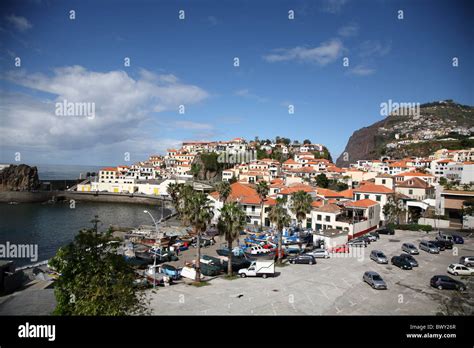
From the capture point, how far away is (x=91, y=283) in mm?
9852

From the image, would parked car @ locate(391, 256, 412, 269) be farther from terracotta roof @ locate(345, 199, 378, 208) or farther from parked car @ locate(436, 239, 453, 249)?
terracotta roof @ locate(345, 199, 378, 208)

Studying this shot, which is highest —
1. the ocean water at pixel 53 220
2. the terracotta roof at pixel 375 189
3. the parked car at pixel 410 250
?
the terracotta roof at pixel 375 189

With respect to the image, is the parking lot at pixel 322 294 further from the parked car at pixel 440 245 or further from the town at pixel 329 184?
the town at pixel 329 184

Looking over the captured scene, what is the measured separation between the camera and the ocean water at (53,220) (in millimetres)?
45041

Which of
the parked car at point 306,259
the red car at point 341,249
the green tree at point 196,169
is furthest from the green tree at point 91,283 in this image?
the green tree at point 196,169

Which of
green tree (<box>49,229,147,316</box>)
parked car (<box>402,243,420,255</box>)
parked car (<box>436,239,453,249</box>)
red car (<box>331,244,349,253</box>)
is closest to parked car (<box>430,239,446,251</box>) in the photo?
parked car (<box>436,239,453,249</box>)

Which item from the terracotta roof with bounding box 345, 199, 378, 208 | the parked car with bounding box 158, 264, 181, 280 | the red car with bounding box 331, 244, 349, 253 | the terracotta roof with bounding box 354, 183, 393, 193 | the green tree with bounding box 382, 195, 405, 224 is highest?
the terracotta roof with bounding box 354, 183, 393, 193

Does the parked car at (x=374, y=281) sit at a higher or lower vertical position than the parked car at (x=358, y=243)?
higher

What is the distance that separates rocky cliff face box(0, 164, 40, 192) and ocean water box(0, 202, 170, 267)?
15606 mm

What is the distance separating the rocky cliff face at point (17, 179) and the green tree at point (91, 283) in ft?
360

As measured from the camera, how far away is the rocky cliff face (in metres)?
98.7

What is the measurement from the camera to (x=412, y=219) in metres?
46.8
